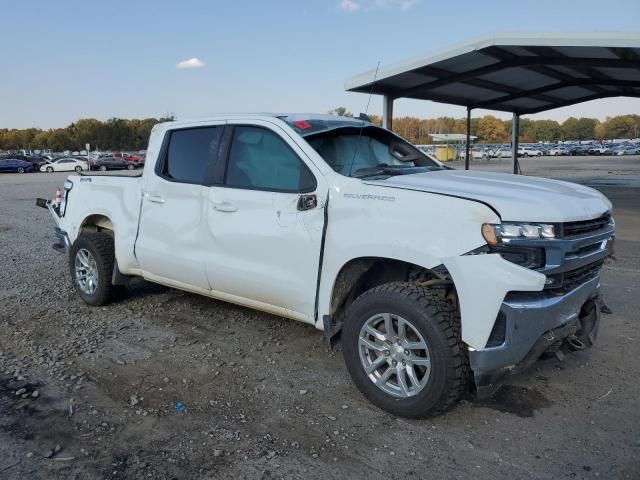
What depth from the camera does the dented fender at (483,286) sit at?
316 cm

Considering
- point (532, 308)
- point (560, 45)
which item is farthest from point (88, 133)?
point (532, 308)

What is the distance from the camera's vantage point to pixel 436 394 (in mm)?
3418

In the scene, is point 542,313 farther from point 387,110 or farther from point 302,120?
point 387,110

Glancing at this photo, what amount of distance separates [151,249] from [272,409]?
217 cm

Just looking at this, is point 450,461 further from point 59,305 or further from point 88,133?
point 88,133

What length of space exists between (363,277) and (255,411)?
1163mm

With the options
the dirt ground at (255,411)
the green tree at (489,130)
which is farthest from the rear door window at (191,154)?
the green tree at (489,130)

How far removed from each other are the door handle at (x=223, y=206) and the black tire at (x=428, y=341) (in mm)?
1386

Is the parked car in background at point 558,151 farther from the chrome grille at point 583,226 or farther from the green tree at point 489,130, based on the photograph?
the chrome grille at point 583,226

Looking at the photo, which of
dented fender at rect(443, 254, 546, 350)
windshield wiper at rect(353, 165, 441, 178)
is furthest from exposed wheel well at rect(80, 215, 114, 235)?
dented fender at rect(443, 254, 546, 350)

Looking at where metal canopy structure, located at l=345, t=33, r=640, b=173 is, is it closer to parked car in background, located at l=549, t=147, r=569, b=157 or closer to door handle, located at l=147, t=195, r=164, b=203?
door handle, located at l=147, t=195, r=164, b=203

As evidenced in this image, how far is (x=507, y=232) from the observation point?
321 cm

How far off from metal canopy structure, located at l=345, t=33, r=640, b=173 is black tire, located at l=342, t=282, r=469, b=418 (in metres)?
6.23

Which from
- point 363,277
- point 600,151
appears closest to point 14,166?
point 363,277
